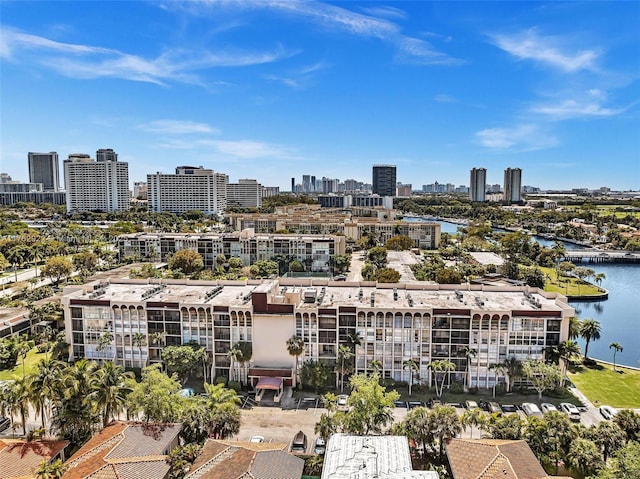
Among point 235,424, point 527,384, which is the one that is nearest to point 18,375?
point 235,424

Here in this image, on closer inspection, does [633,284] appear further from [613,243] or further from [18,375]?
[18,375]

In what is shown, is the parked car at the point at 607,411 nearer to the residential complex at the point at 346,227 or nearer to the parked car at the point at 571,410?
the parked car at the point at 571,410

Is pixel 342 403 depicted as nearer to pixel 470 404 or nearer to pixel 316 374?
pixel 316 374

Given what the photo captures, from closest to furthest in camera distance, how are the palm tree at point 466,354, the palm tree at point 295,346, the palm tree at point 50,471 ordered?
the palm tree at point 50,471
the palm tree at point 466,354
the palm tree at point 295,346

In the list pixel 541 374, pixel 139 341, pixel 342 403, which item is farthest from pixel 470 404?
pixel 139 341

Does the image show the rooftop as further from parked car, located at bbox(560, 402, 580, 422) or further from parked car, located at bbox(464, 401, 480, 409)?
parked car, located at bbox(560, 402, 580, 422)

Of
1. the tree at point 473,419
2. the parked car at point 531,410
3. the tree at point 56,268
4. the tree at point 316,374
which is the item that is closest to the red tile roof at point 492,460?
the tree at point 473,419
